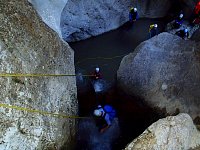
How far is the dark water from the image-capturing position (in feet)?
27.2

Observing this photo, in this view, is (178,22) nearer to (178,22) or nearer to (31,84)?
(178,22)

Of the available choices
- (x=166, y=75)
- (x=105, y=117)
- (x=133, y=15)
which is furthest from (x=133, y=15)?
(x=105, y=117)

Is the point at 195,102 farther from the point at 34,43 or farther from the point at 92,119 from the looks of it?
the point at 34,43

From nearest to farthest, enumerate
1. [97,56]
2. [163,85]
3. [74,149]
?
[74,149]
[163,85]
[97,56]

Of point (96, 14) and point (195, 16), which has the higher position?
point (96, 14)

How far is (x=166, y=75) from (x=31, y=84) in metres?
3.85

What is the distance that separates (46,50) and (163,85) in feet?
10.6

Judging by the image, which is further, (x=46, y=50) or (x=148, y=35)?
(x=148, y=35)

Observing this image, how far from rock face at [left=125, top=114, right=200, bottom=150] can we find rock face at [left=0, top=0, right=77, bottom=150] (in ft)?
5.62

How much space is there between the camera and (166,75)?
26.6 feet

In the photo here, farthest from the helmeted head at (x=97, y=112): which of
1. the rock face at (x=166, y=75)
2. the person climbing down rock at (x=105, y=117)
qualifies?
the rock face at (x=166, y=75)

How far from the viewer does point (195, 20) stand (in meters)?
12.7

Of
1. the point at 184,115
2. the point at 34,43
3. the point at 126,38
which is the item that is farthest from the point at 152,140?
the point at 126,38

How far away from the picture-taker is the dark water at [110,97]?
27.2ft
